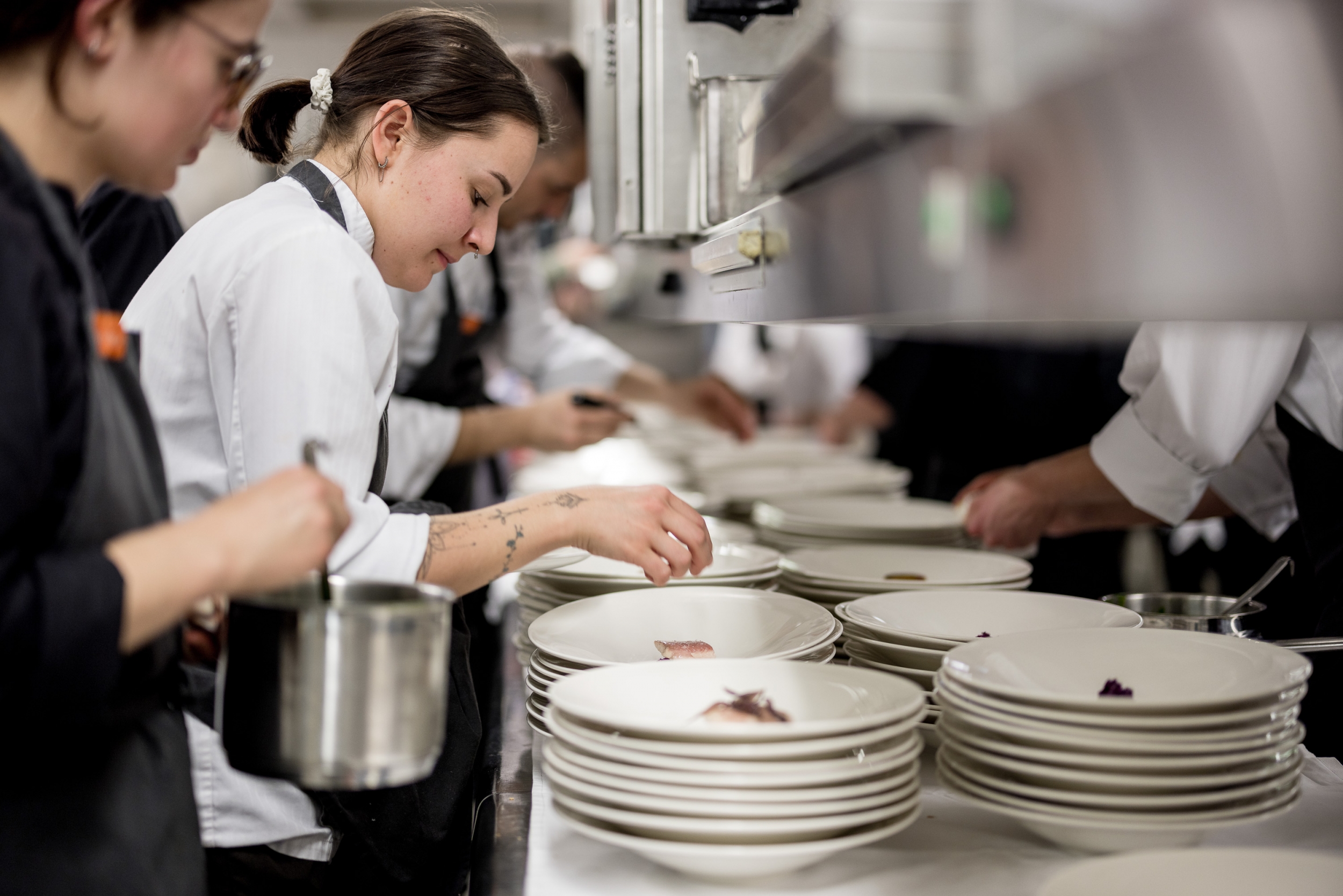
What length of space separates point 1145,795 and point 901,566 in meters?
0.83

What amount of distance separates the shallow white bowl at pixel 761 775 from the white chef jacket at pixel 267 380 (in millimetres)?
310

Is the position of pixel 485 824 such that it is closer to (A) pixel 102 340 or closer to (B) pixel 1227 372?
(A) pixel 102 340

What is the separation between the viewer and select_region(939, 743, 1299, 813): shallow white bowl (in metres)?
0.90

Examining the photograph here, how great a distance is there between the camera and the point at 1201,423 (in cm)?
160

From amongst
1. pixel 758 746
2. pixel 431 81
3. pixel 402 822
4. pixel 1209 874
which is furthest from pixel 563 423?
pixel 1209 874

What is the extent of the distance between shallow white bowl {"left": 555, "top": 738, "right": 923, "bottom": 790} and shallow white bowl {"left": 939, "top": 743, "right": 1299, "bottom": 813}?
0.10 m

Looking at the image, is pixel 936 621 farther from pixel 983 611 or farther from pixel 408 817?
pixel 408 817

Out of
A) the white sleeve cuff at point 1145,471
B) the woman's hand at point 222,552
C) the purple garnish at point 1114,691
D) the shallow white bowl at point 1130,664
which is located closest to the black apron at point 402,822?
the woman's hand at point 222,552

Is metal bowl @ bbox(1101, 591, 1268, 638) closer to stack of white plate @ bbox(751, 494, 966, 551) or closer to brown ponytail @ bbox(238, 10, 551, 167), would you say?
stack of white plate @ bbox(751, 494, 966, 551)

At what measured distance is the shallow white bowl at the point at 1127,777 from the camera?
2.92 feet

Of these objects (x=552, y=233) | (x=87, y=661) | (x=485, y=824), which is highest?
(x=552, y=233)

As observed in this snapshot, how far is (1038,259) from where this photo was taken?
663 mm

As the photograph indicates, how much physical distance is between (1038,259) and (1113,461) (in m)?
1.23

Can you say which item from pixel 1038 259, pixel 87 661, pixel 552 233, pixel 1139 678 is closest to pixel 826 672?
pixel 1139 678
